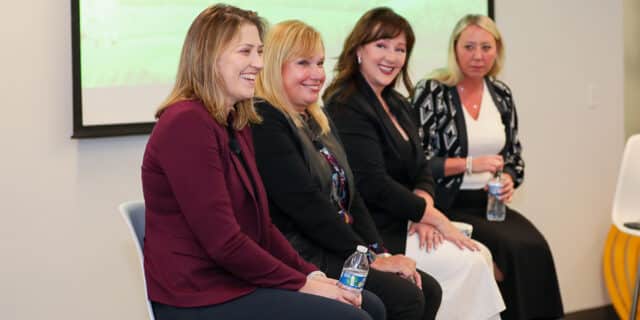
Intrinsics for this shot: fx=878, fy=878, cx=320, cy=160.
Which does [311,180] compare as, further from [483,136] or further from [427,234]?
[483,136]

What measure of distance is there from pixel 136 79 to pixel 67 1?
378 millimetres

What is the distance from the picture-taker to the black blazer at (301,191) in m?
2.76

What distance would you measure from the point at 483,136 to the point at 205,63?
5.81ft

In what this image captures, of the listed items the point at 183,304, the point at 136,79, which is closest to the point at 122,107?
the point at 136,79

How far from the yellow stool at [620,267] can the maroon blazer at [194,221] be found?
2.82 m

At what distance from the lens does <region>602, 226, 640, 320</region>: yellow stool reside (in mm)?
4598

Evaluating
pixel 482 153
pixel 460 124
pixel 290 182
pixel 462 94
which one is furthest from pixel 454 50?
pixel 290 182

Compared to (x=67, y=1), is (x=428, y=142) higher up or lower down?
lower down

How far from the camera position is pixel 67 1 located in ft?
10.3

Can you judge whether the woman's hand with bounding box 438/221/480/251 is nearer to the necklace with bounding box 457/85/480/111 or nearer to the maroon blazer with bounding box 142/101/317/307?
the necklace with bounding box 457/85/480/111

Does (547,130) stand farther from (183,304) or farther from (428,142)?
(183,304)

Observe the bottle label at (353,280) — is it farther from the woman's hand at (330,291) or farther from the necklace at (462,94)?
the necklace at (462,94)

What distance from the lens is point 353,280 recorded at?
2486 millimetres

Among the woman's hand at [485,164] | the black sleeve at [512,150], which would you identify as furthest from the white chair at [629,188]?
the woman's hand at [485,164]
